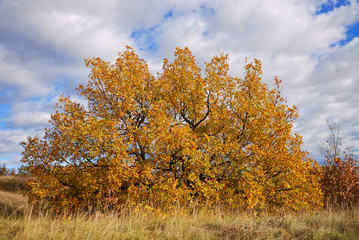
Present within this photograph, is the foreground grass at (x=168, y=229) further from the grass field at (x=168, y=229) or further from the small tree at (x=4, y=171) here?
the small tree at (x=4, y=171)

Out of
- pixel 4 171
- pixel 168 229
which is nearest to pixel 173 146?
pixel 168 229

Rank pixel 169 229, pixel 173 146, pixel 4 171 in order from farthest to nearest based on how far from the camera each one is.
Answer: pixel 4 171 < pixel 173 146 < pixel 169 229

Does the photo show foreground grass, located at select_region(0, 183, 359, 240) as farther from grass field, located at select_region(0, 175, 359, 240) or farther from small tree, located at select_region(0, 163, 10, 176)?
small tree, located at select_region(0, 163, 10, 176)

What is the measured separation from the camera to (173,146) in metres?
15.4

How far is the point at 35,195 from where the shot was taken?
18.0m

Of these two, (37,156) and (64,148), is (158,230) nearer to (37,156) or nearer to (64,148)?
(64,148)

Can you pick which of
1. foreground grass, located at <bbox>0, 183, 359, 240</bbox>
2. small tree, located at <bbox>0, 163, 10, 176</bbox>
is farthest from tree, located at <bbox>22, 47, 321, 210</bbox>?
small tree, located at <bbox>0, 163, 10, 176</bbox>

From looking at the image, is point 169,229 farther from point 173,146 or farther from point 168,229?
point 173,146

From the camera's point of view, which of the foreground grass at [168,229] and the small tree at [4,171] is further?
the small tree at [4,171]

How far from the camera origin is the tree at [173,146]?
15539mm

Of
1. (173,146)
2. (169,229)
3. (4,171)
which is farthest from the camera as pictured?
(4,171)

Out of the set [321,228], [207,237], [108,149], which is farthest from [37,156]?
[321,228]

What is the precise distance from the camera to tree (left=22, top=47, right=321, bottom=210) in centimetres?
1554

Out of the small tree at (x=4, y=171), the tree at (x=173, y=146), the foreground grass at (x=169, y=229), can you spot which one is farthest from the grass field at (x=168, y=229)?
the small tree at (x=4, y=171)
